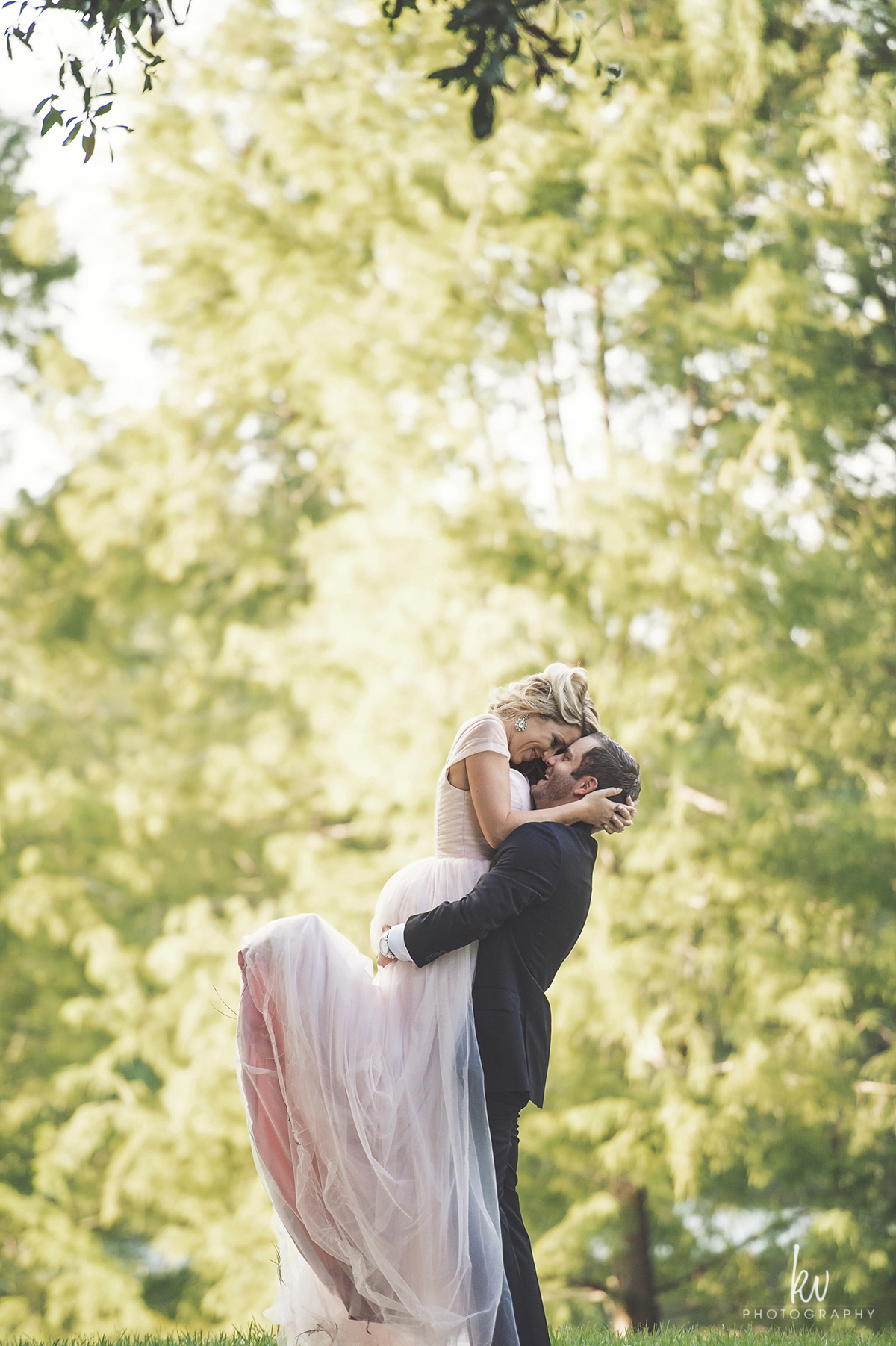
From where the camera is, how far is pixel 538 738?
3.43 m

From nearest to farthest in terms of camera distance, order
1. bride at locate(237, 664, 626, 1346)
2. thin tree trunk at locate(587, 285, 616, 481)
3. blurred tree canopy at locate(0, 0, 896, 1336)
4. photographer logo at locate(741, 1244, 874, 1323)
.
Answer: bride at locate(237, 664, 626, 1346) < blurred tree canopy at locate(0, 0, 896, 1336) < photographer logo at locate(741, 1244, 874, 1323) < thin tree trunk at locate(587, 285, 616, 481)

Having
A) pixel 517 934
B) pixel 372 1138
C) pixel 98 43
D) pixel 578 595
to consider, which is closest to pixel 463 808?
pixel 517 934

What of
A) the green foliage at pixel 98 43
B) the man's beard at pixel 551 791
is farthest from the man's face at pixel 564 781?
the green foliage at pixel 98 43

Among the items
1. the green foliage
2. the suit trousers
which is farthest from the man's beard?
the green foliage

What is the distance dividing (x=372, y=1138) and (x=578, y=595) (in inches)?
208

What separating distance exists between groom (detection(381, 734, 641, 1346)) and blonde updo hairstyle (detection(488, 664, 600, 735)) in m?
0.31

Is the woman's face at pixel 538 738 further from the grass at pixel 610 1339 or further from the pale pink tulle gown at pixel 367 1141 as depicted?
the grass at pixel 610 1339

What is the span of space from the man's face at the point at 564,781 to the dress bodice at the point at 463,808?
61 millimetres

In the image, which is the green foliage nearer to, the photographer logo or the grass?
the grass

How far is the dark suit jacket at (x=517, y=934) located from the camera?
118 inches

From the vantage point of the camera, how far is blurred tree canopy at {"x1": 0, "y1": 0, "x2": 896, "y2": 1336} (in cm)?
741

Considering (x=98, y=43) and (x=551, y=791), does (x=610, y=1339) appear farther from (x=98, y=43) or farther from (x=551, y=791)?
(x=98, y=43)

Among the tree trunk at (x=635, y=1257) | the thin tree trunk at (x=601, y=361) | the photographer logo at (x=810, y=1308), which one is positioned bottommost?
the photographer logo at (x=810, y=1308)

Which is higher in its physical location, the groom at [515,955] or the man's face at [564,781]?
the man's face at [564,781]
